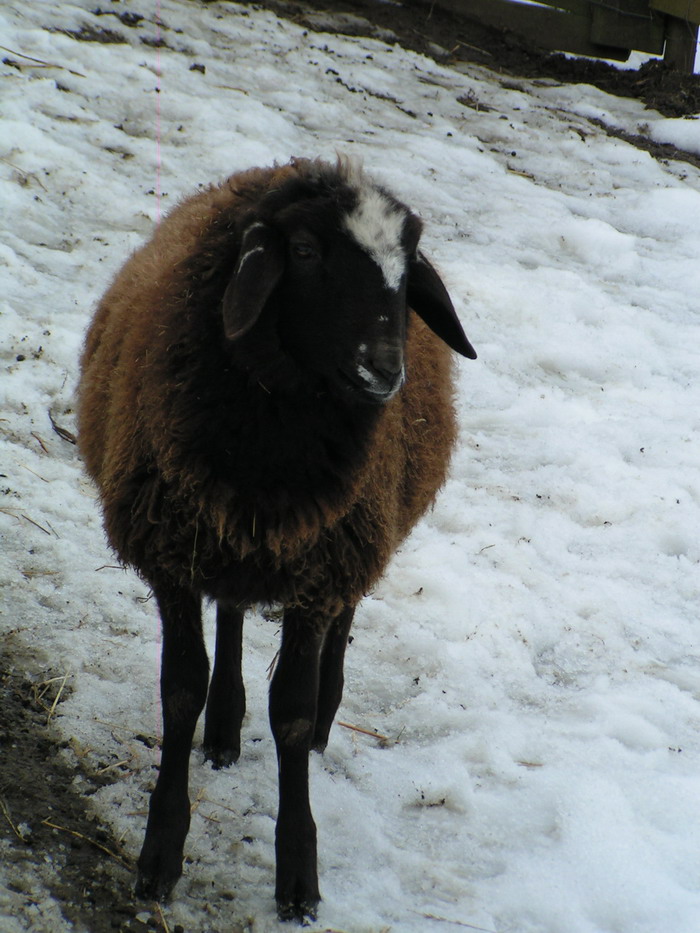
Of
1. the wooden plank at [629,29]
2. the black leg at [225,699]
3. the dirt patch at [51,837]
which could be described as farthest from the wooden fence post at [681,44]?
the dirt patch at [51,837]

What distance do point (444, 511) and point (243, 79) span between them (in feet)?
15.0

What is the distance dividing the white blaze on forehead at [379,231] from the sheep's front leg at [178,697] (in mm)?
1086

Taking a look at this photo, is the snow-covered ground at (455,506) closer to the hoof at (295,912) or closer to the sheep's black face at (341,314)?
the hoof at (295,912)

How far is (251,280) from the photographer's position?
252 cm

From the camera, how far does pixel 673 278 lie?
662 cm

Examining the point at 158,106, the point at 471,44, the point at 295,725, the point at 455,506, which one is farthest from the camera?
the point at 471,44

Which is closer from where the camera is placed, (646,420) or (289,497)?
(289,497)

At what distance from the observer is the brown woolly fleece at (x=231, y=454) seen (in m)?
2.68

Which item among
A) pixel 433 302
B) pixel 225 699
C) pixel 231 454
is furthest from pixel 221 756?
pixel 433 302

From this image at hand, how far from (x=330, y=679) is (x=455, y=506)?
4.88ft

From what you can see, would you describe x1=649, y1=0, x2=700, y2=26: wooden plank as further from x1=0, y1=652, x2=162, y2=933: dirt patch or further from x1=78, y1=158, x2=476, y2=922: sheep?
x1=0, y1=652, x2=162, y2=933: dirt patch

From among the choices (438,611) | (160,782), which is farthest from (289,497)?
(438,611)

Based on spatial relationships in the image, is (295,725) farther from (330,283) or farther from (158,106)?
(158,106)

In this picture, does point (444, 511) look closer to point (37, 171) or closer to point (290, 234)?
point (290, 234)
